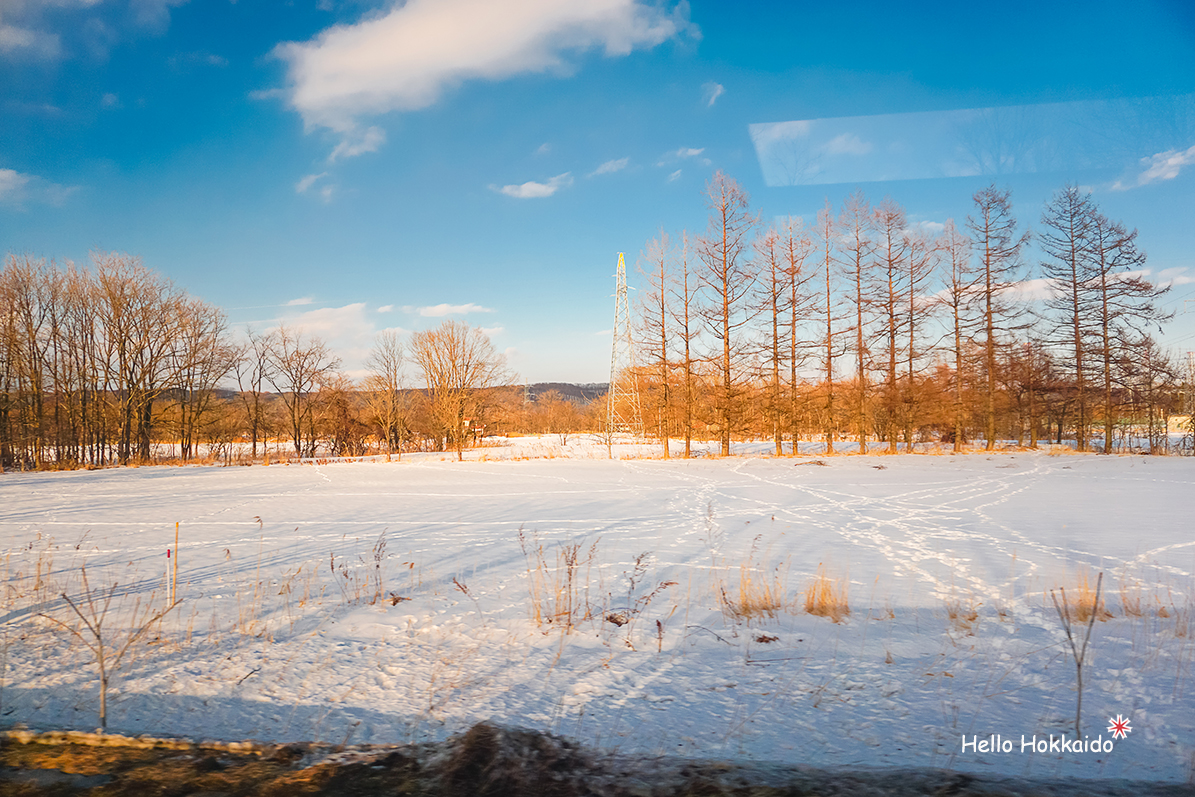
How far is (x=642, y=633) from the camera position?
4.91 m

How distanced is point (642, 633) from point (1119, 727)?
3.09 m

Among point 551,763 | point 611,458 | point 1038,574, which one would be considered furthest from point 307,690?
point 611,458

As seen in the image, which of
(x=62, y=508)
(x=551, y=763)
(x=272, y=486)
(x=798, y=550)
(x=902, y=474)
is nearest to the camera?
(x=551, y=763)

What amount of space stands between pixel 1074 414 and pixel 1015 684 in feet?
107

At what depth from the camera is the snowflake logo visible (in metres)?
3.24

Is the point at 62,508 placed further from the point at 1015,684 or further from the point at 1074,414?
the point at 1074,414

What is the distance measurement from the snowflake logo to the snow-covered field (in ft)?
0.16

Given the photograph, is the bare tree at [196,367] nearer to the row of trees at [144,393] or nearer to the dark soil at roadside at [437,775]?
the row of trees at [144,393]

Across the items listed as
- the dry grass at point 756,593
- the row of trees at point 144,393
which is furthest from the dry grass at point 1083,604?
the row of trees at point 144,393

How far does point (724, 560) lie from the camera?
290 inches

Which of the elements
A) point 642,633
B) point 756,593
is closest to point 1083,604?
point 756,593

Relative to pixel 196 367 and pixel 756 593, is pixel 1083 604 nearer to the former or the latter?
pixel 756 593

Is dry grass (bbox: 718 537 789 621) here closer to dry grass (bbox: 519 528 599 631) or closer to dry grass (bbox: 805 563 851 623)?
dry grass (bbox: 805 563 851 623)

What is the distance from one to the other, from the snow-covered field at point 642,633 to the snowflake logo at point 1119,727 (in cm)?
5
